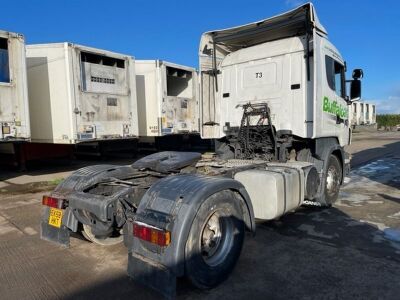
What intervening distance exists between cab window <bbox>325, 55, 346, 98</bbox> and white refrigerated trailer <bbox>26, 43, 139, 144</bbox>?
6170 millimetres

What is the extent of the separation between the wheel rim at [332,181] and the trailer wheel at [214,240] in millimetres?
3113

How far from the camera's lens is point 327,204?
604 centimetres

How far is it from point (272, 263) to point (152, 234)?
1618 mm

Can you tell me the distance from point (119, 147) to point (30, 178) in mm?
2915

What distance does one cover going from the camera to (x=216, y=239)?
3.58m

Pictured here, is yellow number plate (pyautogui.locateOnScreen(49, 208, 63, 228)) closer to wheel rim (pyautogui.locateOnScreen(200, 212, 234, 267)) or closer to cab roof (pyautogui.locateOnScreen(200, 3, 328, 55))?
wheel rim (pyautogui.locateOnScreen(200, 212, 234, 267))

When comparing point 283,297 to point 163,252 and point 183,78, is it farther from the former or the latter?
point 183,78

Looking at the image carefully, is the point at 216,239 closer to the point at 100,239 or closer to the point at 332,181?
the point at 100,239

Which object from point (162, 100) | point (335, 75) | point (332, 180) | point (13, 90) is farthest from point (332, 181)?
point (13, 90)

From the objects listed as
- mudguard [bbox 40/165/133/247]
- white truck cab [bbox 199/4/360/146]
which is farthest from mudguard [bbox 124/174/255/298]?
white truck cab [bbox 199/4/360/146]

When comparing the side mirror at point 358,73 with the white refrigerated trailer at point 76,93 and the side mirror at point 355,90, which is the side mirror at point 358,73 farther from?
the white refrigerated trailer at point 76,93

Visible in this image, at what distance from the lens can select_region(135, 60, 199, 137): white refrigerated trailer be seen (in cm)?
1169

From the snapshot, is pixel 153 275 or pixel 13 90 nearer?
pixel 153 275

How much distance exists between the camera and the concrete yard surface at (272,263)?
3311mm
